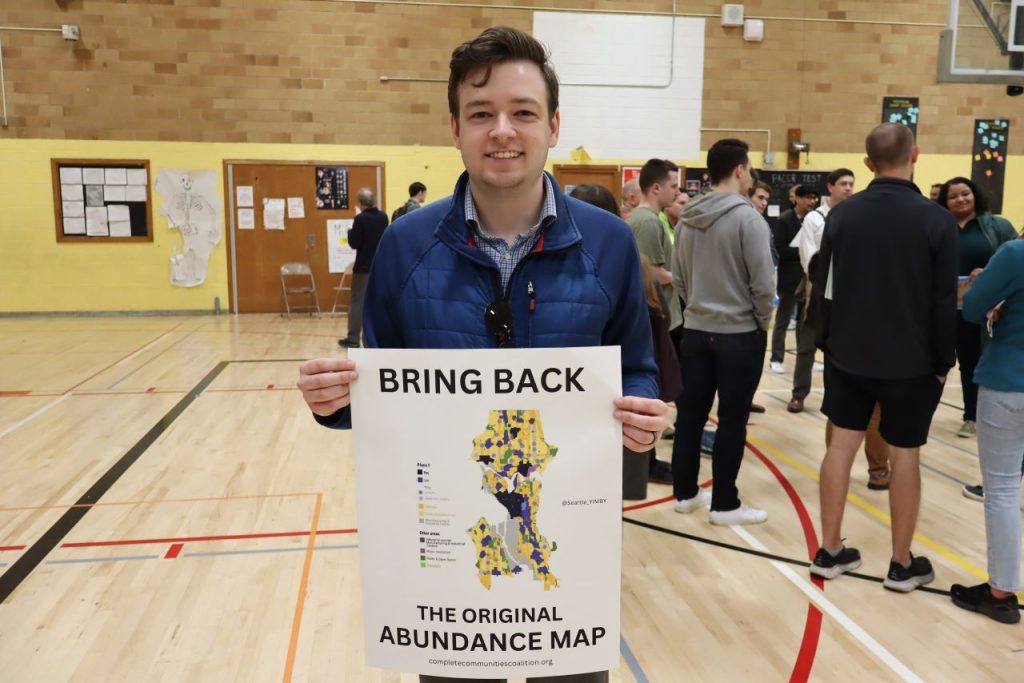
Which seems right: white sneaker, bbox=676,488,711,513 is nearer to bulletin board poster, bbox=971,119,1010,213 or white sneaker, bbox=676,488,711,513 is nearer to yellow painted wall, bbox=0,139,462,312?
yellow painted wall, bbox=0,139,462,312

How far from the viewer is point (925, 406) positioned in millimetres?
2859

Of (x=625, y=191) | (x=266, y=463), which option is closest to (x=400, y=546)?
(x=266, y=463)

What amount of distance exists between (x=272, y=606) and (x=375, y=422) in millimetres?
1932

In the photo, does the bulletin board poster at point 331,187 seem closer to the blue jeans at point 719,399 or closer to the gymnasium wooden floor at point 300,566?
the gymnasium wooden floor at point 300,566

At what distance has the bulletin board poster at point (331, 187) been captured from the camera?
11.1 meters

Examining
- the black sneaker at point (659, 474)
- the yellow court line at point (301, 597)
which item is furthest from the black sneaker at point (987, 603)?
the yellow court line at point (301, 597)

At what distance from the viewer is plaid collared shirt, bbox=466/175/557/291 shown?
57.5 inches

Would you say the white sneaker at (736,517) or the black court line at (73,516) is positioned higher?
the white sneaker at (736,517)

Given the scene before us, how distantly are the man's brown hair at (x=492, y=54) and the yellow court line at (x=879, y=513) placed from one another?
9.75 ft

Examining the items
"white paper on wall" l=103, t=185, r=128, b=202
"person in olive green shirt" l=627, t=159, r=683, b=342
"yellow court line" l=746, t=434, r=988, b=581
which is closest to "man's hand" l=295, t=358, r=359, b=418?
"yellow court line" l=746, t=434, r=988, b=581

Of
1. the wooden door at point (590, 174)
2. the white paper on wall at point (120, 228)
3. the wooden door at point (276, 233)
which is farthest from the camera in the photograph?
the wooden door at point (590, 174)

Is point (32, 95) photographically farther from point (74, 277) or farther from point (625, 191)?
point (625, 191)

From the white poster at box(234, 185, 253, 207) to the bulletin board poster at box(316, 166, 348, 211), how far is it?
0.92 m

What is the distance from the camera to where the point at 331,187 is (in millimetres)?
11172
